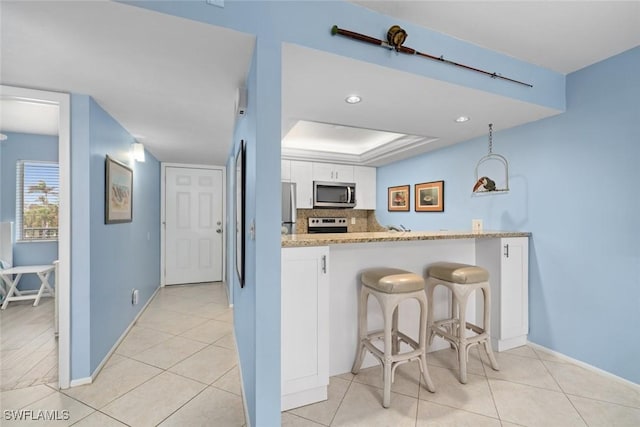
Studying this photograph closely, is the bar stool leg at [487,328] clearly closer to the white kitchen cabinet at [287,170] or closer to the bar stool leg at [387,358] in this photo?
the bar stool leg at [387,358]

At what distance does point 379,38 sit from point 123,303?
3.19 meters

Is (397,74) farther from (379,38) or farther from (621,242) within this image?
(621,242)

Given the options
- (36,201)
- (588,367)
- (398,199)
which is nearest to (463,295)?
(588,367)

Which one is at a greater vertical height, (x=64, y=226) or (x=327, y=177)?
(x=327, y=177)

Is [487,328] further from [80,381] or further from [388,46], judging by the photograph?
[80,381]

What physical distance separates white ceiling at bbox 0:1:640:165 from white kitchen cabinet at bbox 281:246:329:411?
1138 mm

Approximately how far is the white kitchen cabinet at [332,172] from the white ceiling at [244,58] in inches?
77.3

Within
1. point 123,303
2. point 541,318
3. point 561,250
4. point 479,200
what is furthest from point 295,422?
point 479,200

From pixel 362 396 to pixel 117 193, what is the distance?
2.64 m

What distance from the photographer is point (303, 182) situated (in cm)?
448

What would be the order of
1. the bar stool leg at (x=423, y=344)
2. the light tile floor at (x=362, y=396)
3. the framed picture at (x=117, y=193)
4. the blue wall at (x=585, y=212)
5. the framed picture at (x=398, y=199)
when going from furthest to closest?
the framed picture at (x=398, y=199) → the framed picture at (x=117, y=193) → the blue wall at (x=585, y=212) → the bar stool leg at (x=423, y=344) → the light tile floor at (x=362, y=396)

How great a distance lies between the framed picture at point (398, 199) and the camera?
4.28 metres

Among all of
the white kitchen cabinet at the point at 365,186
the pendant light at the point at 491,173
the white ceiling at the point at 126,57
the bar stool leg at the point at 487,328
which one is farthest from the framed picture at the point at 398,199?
the white ceiling at the point at 126,57

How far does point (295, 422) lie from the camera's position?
1662 millimetres
